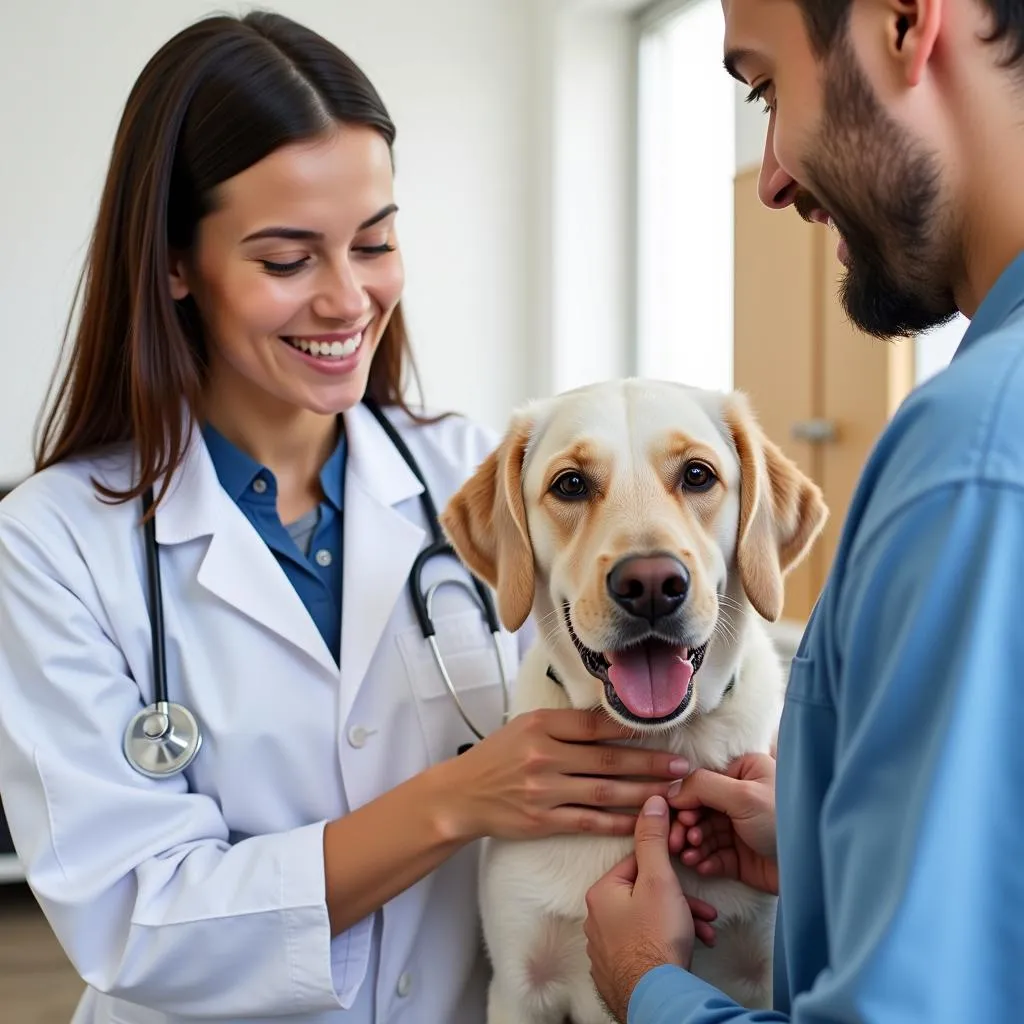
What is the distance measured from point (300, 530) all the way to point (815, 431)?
208 centimetres

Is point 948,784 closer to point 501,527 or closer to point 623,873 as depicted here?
point 623,873

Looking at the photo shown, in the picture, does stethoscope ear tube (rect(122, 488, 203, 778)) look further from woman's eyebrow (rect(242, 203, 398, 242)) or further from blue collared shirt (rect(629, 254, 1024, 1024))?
blue collared shirt (rect(629, 254, 1024, 1024))

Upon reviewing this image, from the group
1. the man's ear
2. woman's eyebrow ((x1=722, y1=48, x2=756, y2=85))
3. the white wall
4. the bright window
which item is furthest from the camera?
the bright window

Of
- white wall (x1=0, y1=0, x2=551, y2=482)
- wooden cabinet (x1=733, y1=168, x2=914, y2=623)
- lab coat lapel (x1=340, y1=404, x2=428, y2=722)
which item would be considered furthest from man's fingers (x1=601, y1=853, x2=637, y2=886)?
white wall (x1=0, y1=0, x2=551, y2=482)

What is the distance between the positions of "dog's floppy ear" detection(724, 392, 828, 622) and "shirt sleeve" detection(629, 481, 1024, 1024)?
74 cm

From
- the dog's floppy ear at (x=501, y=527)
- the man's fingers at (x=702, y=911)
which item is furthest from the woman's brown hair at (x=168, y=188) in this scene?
the man's fingers at (x=702, y=911)

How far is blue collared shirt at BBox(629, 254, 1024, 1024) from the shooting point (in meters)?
0.55

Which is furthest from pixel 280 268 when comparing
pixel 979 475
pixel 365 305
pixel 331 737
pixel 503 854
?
pixel 979 475

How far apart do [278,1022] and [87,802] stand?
372 mm

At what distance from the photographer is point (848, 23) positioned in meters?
0.70

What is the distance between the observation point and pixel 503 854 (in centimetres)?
135

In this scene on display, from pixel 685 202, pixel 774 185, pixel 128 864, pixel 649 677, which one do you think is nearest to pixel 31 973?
pixel 128 864

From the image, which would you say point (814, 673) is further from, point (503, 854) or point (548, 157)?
point (548, 157)

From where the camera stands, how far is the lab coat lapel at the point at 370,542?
4.71 feet
